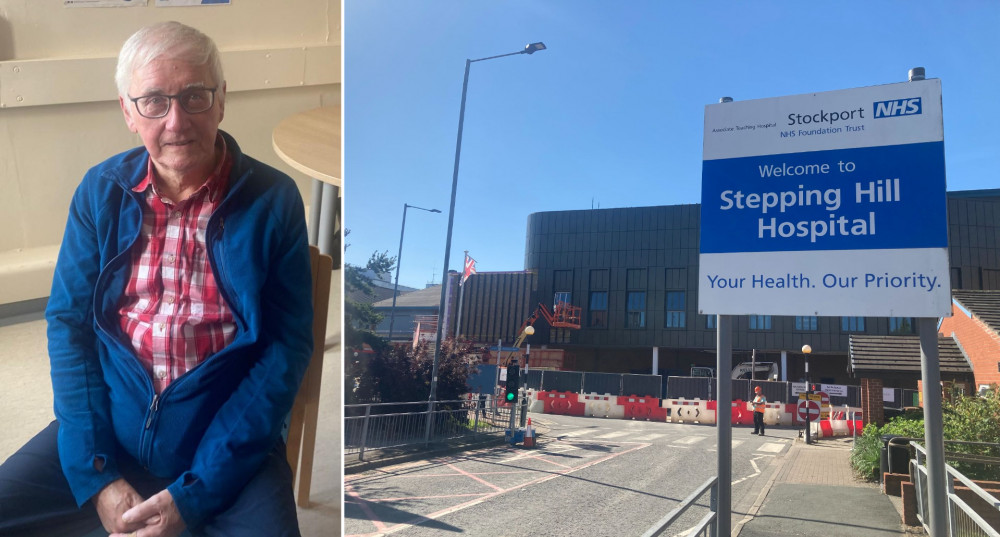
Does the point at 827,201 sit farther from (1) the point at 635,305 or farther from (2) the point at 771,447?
(1) the point at 635,305

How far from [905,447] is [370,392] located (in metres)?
2.72

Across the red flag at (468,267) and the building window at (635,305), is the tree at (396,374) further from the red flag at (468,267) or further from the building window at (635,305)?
the building window at (635,305)

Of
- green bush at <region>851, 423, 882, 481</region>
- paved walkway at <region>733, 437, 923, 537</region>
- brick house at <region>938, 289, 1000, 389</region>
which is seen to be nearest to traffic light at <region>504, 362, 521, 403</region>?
paved walkway at <region>733, 437, 923, 537</region>

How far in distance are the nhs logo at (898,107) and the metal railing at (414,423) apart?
4.67 feet

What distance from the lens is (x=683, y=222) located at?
9.97 feet

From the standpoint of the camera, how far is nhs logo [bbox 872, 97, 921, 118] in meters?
1.63

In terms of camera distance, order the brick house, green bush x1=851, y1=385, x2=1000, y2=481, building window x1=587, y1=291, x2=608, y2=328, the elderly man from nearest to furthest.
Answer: the elderly man < green bush x1=851, y1=385, x2=1000, y2=481 < the brick house < building window x1=587, y1=291, x2=608, y2=328

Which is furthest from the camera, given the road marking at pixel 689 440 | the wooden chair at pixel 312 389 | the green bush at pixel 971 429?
the road marking at pixel 689 440

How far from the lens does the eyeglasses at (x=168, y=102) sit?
1.36 metres

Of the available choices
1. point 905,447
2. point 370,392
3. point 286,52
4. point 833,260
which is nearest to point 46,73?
point 286,52

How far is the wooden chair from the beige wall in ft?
1.18

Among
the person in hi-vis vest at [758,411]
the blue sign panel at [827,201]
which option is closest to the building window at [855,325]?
the person in hi-vis vest at [758,411]

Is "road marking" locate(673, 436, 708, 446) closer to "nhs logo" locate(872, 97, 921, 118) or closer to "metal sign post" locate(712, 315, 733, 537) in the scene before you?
"metal sign post" locate(712, 315, 733, 537)

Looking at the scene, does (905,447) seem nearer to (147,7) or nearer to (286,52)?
(286,52)
